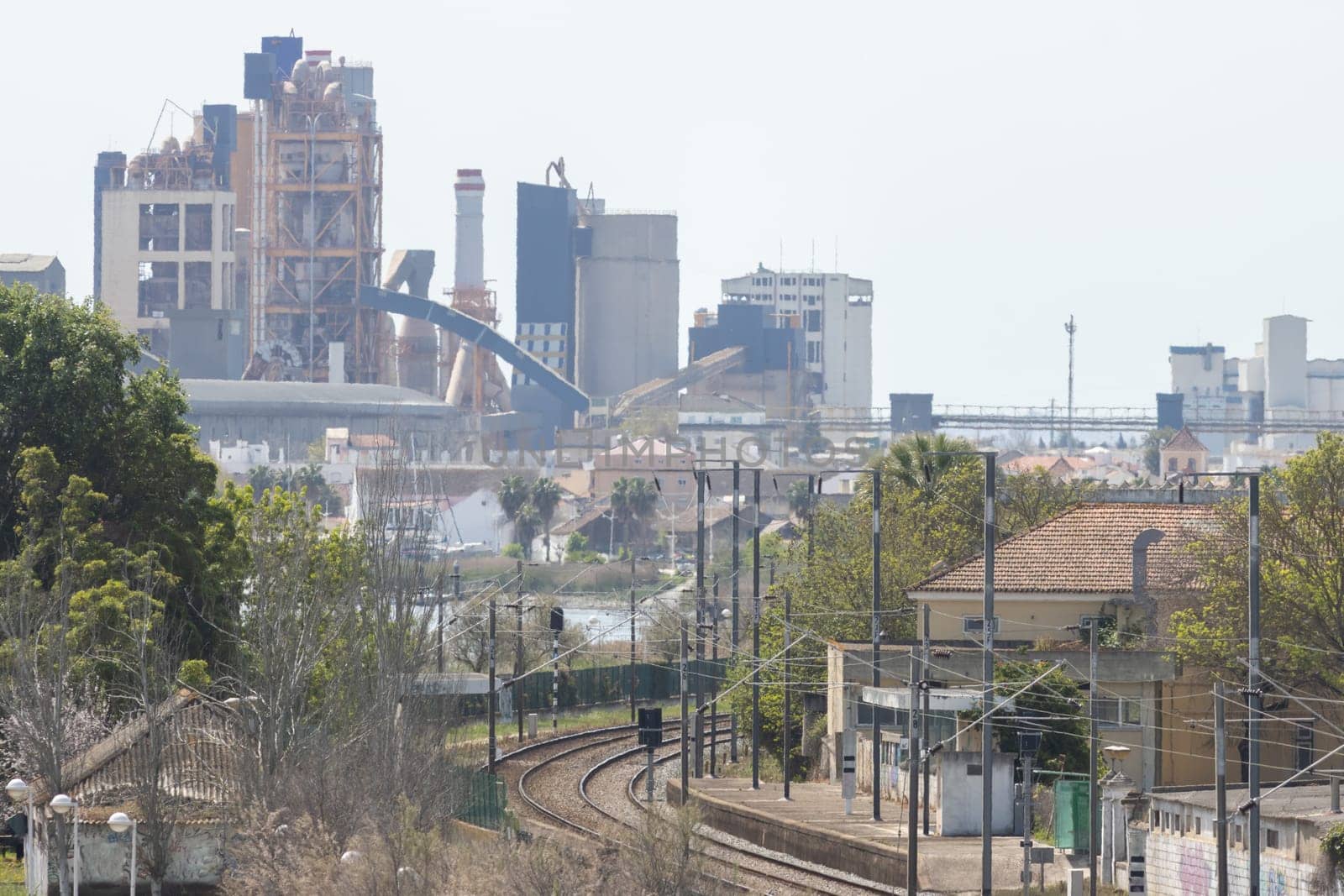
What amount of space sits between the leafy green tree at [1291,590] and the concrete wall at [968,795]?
5.11 meters

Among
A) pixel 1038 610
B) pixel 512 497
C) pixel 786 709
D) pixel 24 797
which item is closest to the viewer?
pixel 24 797

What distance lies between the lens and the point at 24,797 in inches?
1377

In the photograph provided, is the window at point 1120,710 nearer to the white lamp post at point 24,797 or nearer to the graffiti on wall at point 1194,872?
the graffiti on wall at point 1194,872

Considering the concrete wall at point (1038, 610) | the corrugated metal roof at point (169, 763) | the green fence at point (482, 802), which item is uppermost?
the concrete wall at point (1038, 610)

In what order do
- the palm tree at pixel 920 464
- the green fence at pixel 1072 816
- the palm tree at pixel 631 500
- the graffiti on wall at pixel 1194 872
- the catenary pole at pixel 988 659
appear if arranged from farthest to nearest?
the palm tree at pixel 631 500
the palm tree at pixel 920 464
the green fence at pixel 1072 816
the graffiti on wall at pixel 1194 872
the catenary pole at pixel 988 659

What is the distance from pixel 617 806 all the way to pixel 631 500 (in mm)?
131219

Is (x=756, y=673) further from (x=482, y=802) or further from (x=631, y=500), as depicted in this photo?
(x=631, y=500)

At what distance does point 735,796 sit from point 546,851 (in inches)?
879

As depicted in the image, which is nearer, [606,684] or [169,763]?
[169,763]

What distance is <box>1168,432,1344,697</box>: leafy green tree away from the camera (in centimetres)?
4525

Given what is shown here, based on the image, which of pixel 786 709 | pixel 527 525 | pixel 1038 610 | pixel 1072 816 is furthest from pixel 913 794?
pixel 527 525

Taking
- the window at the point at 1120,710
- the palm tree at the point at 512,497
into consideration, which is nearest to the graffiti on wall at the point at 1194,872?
the window at the point at 1120,710

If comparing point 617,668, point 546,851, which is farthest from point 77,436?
point 617,668

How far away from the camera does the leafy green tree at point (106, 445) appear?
162 feet
